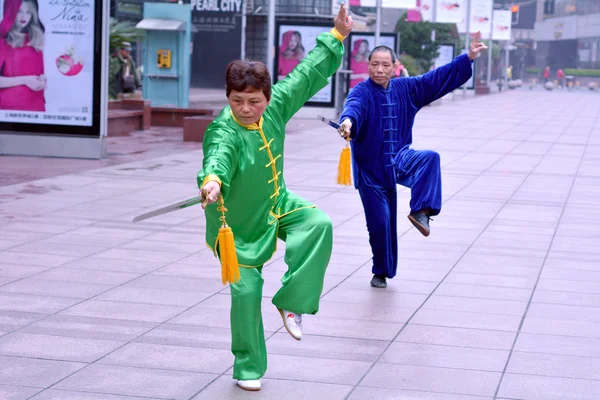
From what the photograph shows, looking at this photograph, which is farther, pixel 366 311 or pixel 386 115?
pixel 386 115

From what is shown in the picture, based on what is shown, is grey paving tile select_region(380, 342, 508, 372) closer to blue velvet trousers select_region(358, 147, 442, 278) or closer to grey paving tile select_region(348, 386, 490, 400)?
grey paving tile select_region(348, 386, 490, 400)

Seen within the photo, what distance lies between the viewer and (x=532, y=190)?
45.6ft

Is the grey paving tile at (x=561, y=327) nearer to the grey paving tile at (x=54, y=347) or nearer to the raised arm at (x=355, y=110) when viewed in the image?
the raised arm at (x=355, y=110)

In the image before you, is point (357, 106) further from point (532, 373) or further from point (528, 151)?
point (528, 151)

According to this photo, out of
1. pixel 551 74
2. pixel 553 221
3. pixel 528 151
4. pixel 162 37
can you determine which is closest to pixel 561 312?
pixel 553 221

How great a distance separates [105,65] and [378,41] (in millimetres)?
12643

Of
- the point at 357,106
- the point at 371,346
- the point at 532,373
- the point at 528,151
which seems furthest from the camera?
the point at 528,151

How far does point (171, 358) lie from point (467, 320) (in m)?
2.01

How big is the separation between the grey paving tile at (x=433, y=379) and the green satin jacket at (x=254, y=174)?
2.81ft

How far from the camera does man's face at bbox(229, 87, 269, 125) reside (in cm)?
507

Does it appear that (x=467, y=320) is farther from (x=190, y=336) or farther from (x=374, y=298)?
(x=190, y=336)

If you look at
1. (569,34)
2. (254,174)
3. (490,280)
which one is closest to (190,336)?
(254,174)

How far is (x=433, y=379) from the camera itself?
5512 millimetres

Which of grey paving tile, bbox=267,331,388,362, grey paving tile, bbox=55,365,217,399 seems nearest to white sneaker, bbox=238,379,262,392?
grey paving tile, bbox=55,365,217,399
